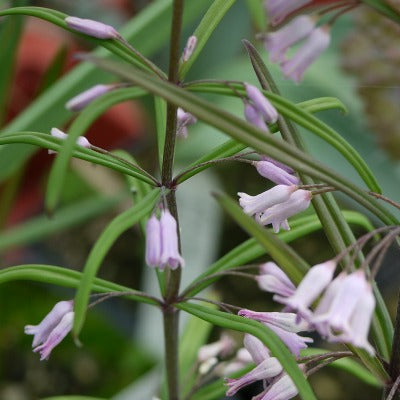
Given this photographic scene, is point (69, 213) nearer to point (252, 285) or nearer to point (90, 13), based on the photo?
point (252, 285)

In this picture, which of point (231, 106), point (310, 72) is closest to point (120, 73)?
point (231, 106)

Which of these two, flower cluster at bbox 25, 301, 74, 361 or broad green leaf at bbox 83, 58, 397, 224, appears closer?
broad green leaf at bbox 83, 58, 397, 224

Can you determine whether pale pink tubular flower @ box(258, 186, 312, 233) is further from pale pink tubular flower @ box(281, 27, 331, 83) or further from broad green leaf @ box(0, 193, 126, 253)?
broad green leaf @ box(0, 193, 126, 253)

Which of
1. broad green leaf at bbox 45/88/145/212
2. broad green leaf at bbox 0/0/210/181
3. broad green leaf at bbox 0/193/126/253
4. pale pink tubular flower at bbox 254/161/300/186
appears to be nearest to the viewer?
broad green leaf at bbox 45/88/145/212

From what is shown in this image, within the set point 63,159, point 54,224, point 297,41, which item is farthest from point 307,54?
point 54,224

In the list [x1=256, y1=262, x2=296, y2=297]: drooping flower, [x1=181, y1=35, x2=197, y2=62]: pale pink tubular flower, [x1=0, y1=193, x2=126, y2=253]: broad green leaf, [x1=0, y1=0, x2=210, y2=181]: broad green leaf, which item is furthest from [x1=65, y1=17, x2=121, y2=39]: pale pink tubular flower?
[x1=0, y1=193, x2=126, y2=253]: broad green leaf

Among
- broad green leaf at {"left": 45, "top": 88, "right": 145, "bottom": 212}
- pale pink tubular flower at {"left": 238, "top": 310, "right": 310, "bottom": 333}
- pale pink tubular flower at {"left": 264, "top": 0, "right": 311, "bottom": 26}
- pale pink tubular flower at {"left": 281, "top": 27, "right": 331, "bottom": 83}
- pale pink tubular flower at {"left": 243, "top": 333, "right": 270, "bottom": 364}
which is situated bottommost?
pale pink tubular flower at {"left": 243, "top": 333, "right": 270, "bottom": 364}
